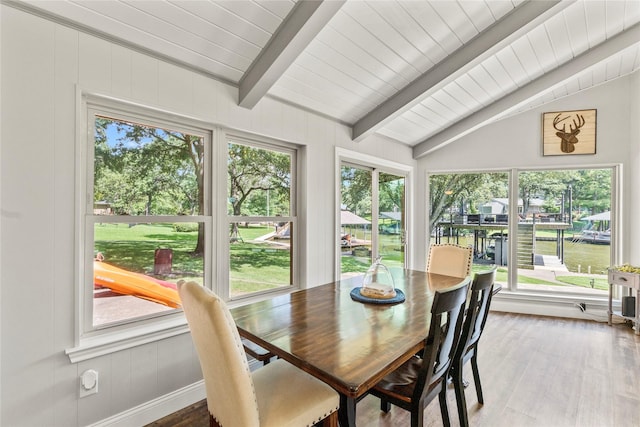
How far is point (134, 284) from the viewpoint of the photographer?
6.76ft

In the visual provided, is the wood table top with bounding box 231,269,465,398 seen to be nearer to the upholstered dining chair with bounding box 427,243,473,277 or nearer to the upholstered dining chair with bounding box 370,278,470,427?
the upholstered dining chair with bounding box 370,278,470,427

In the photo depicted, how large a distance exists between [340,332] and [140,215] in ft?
4.91

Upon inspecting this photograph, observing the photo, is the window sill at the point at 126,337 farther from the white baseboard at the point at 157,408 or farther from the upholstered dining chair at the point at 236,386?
the upholstered dining chair at the point at 236,386

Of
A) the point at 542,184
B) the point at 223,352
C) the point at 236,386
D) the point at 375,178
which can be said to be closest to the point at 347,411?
the point at 236,386

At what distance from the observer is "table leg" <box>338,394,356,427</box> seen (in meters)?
1.45

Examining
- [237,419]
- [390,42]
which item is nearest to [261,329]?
[237,419]

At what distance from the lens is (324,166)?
316cm

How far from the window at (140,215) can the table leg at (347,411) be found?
1.38 meters

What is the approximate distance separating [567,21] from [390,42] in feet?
5.00

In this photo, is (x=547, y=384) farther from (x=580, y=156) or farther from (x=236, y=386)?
(x=580, y=156)

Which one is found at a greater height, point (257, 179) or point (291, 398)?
point (257, 179)

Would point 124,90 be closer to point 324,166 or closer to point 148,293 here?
point 148,293

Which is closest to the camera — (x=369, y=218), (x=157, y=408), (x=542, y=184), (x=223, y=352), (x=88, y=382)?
(x=223, y=352)

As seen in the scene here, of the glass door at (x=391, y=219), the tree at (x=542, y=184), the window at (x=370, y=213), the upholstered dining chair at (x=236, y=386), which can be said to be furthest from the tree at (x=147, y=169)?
the tree at (x=542, y=184)
